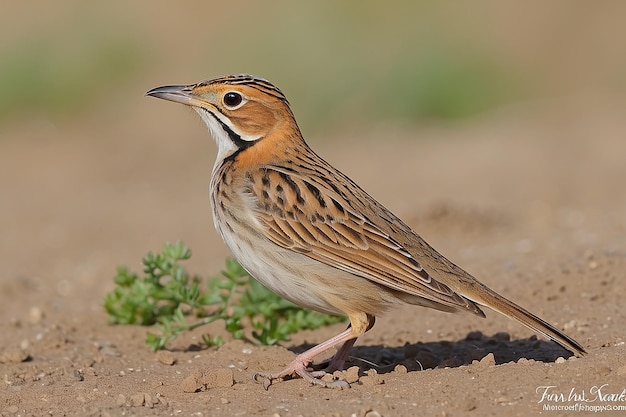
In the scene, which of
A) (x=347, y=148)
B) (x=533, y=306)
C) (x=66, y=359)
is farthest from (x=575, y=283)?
(x=347, y=148)

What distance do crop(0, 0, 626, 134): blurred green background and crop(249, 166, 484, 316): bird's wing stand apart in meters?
12.4

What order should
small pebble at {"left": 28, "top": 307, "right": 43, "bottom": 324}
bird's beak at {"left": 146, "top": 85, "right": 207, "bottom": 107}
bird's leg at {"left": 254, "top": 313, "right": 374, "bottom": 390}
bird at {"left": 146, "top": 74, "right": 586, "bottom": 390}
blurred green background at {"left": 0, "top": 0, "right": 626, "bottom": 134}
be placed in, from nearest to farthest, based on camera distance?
bird's leg at {"left": 254, "top": 313, "right": 374, "bottom": 390} < bird at {"left": 146, "top": 74, "right": 586, "bottom": 390} < bird's beak at {"left": 146, "top": 85, "right": 207, "bottom": 107} < small pebble at {"left": 28, "top": 307, "right": 43, "bottom": 324} < blurred green background at {"left": 0, "top": 0, "right": 626, "bottom": 134}

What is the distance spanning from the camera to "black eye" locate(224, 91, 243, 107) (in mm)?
8250

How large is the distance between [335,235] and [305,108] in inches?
535

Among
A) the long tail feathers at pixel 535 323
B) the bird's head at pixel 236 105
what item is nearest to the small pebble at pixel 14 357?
the bird's head at pixel 236 105

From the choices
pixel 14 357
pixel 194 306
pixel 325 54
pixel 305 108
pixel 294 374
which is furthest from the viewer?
pixel 325 54

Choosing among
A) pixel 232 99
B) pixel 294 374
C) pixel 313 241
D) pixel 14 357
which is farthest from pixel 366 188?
pixel 294 374

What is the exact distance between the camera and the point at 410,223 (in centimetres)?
1251

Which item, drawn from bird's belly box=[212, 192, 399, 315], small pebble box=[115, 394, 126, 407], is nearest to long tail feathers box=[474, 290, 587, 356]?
bird's belly box=[212, 192, 399, 315]

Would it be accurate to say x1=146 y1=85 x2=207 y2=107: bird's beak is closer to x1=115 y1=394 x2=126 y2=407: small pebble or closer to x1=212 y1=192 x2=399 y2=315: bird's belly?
x1=212 y1=192 x2=399 y2=315: bird's belly

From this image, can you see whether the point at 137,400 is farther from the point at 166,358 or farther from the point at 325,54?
the point at 325,54

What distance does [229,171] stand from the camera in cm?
805

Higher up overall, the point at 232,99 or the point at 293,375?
the point at 232,99

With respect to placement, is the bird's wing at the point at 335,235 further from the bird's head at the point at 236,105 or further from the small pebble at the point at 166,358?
the small pebble at the point at 166,358
